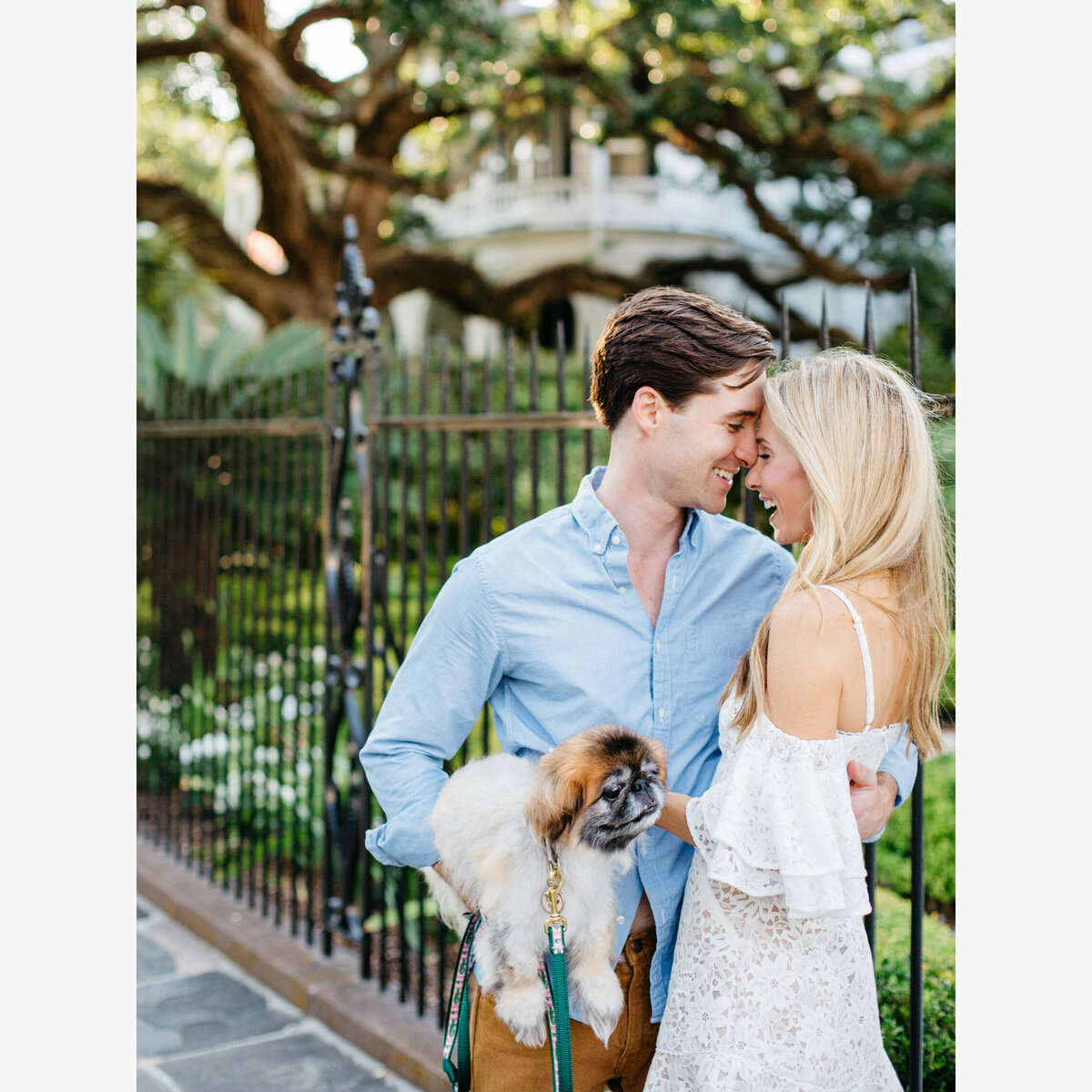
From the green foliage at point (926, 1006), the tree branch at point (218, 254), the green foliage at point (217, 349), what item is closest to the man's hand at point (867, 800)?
the green foliage at point (926, 1006)

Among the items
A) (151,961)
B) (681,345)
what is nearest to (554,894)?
(681,345)

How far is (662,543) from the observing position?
2219 millimetres

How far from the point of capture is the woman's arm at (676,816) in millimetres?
1905

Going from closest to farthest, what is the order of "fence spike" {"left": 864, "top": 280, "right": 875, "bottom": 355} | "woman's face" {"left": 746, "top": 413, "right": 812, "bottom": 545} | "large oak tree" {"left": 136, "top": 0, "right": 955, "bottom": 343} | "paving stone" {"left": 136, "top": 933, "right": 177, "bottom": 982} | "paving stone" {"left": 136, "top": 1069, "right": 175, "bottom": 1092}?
"woman's face" {"left": 746, "top": 413, "right": 812, "bottom": 545}, "fence spike" {"left": 864, "top": 280, "right": 875, "bottom": 355}, "paving stone" {"left": 136, "top": 1069, "right": 175, "bottom": 1092}, "paving stone" {"left": 136, "top": 933, "right": 177, "bottom": 982}, "large oak tree" {"left": 136, "top": 0, "right": 955, "bottom": 343}

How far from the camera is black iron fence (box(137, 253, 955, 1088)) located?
3869 mm

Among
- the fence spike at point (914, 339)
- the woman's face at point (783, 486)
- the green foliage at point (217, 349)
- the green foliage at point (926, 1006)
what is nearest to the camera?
the woman's face at point (783, 486)

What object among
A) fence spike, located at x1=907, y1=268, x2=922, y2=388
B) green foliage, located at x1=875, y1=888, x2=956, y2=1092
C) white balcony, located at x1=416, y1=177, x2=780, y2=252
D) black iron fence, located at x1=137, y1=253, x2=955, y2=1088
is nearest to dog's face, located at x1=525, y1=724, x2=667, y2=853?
black iron fence, located at x1=137, y1=253, x2=955, y2=1088

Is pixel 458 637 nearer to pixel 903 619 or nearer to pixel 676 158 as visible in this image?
pixel 903 619

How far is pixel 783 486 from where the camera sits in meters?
1.98

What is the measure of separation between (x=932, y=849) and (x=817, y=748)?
363 centimetres

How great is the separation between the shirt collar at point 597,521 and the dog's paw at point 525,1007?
2.83 ft

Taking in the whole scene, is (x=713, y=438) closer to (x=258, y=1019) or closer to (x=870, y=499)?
(x=870, y=499)

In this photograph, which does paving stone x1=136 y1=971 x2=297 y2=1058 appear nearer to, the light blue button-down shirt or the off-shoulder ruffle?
the light blue button-down shirt

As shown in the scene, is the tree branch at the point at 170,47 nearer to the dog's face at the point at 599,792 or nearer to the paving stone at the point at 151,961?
the paving stone at the point at 151,961
